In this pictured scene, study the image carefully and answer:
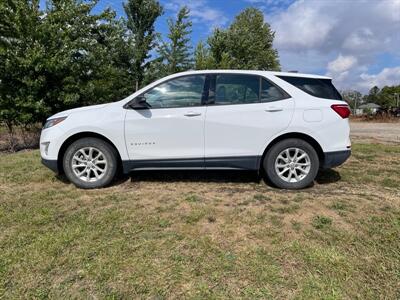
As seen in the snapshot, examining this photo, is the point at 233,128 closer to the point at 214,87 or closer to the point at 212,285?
the point at 214,87

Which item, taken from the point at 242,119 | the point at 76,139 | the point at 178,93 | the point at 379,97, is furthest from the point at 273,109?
the point at 379,97

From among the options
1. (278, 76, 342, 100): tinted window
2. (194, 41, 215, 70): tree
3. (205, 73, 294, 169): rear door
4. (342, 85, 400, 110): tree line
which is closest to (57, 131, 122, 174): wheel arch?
(205, 73, 294, 169): rear door

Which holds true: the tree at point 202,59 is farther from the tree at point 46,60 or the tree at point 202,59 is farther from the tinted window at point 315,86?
the tinted window at point 315,86

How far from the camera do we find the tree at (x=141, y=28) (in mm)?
17438

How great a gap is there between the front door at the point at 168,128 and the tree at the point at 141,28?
14.0m

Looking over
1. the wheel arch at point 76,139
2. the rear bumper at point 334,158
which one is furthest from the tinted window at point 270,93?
the wheel arch at point 76,139

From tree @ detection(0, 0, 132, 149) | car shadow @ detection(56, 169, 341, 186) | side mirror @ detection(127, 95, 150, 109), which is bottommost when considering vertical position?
car shadow @ detection(56, 169, 341, 186)

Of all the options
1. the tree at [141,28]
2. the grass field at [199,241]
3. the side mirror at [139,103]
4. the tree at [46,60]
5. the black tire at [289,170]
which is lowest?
the grass field at [199,241]

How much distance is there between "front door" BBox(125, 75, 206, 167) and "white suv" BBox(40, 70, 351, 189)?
14mm

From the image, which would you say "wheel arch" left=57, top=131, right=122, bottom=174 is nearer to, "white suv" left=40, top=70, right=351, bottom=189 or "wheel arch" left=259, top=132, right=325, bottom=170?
"white suv" left=40, top=70, right=351, bottom=189

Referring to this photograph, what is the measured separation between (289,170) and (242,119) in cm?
97

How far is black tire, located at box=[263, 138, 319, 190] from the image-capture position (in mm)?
4227

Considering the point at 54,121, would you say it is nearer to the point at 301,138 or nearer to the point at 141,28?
the point at 301,138

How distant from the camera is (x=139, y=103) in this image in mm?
4195
